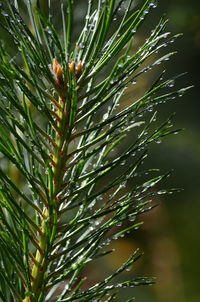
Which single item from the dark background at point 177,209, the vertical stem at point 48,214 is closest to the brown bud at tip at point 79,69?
the vertical stem at point 48,214

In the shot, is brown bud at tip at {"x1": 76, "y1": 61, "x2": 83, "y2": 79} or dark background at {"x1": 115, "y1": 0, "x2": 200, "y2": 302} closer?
brown bud at tip at {"x1": 76, "y1": 61, "x2": 83, "y2": 79}

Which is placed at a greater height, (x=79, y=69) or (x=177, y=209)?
(x=79, y=69)

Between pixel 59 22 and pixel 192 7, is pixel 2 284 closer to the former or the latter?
pixel 59 22

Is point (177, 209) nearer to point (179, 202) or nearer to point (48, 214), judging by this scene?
point (179, 202)

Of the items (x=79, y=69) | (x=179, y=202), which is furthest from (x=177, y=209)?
(x=79, y=69)

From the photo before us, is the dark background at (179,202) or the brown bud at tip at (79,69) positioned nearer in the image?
the brown bud at tip at (79,69)

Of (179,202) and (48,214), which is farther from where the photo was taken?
(179,202)

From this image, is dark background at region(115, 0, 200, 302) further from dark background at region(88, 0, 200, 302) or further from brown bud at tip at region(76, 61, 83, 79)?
brown bud at tip at region(76, 61, 83, 79)

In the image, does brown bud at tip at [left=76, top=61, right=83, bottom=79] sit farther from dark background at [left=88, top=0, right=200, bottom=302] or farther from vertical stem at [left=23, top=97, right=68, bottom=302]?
dark background at [left=88, top=0, right=200, bottom=302]

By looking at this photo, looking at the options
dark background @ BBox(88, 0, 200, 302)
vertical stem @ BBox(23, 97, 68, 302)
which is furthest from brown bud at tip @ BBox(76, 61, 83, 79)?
dark background @ BBox(88, 0, 200, 302)

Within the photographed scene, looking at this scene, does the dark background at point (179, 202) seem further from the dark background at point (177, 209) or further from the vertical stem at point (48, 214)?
the vertical stem at point (48, 214)

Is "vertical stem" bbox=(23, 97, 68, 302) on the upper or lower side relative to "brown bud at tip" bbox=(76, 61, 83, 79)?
lower

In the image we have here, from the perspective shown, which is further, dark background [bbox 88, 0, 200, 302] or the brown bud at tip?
dark background [bbox 88, 0, 200, 302]

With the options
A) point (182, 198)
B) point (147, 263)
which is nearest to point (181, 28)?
point (182, 198)
